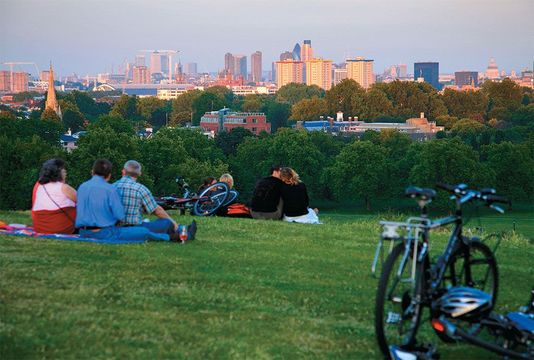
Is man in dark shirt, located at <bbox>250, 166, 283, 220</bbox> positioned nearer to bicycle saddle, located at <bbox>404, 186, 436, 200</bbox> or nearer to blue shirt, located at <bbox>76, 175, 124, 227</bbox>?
blue shirt, located at <bbox>76, 175, 124, 227</bbox>

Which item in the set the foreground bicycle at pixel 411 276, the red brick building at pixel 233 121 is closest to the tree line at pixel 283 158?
the foreground bicycle at pixel 411 276

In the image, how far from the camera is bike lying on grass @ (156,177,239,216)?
1744cm

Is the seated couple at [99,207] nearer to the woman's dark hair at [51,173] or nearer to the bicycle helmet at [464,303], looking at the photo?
the woman's dark hair at [51,173]

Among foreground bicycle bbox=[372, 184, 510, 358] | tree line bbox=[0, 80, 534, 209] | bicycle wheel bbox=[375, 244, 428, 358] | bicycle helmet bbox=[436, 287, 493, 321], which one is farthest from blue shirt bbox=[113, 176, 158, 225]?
tree line bbox=[0, 80, 534, 209]

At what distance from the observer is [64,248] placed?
1112 centimetres

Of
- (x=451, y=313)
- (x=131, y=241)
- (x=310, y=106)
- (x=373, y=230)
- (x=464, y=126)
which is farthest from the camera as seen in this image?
(x=310, y=106)

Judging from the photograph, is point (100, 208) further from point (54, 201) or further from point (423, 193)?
point (423, 193)

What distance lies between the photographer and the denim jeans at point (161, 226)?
12.3 meters

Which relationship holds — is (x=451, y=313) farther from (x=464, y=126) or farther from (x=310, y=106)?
(x=310, y=106)

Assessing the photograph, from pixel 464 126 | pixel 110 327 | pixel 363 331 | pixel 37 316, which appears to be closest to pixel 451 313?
pixel 363 331

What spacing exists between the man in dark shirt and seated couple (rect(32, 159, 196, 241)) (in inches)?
180

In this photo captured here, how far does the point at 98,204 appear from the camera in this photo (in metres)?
11.8

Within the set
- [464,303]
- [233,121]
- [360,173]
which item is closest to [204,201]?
[464,303]

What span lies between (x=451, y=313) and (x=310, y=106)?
587 ft
